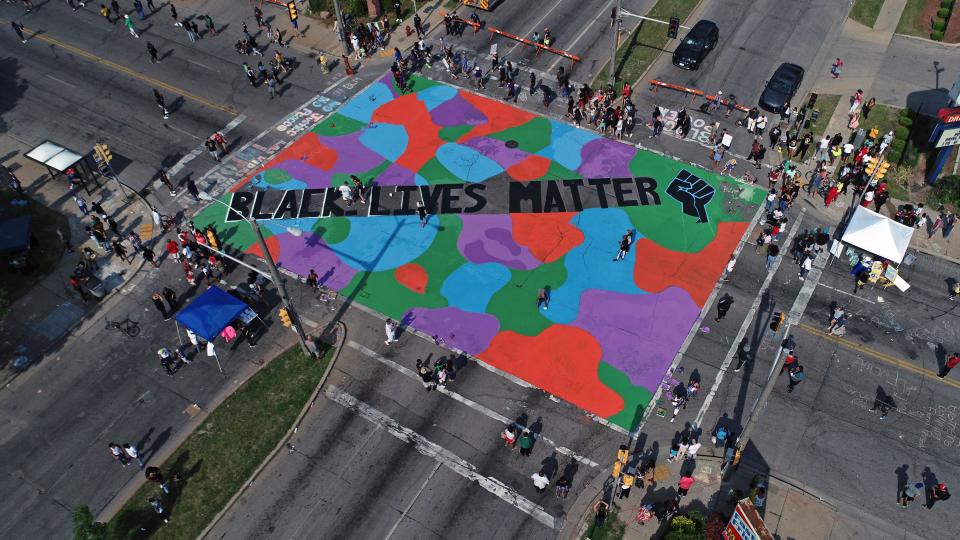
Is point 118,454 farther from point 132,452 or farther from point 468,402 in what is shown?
point 468,402

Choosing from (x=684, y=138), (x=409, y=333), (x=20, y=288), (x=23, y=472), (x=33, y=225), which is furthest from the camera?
(x=684, y=138)

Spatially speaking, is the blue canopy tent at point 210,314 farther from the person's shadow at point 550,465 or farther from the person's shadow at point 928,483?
the person's shadow at point 928,483

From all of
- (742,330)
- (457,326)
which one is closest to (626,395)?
(742,330)

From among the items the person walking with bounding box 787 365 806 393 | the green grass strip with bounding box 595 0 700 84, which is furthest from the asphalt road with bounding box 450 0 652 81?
the person walking with bounding box 787 365 806 393

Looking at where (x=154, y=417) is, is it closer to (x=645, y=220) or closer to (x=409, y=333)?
(x=409, y=333)

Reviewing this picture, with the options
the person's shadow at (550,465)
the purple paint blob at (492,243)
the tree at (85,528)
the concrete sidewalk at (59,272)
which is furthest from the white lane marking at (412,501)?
the concrete sidewalk at (59,272)

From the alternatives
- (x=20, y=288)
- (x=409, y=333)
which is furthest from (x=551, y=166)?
(x=20, y=288)
